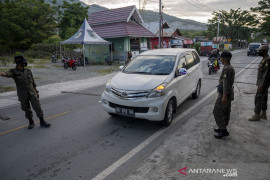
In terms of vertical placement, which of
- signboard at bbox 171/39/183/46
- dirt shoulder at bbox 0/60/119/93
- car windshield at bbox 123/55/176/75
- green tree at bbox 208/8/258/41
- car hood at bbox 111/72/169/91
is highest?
green tree at bbox 208/8/258/41

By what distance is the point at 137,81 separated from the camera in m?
5.14

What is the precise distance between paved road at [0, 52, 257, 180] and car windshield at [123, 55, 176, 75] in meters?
1.37

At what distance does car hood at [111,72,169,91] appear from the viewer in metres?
4.89

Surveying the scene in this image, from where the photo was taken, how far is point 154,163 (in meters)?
3.60

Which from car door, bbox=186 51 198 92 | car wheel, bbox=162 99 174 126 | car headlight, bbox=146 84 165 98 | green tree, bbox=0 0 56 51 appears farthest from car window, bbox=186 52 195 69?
green tree, bbox=0 0 56 51

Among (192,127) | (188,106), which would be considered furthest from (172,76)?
(188,106)

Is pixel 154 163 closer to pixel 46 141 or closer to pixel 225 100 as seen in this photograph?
pixel 225 100

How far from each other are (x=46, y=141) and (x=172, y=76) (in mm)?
3345

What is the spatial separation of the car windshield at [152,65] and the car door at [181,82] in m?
0.27

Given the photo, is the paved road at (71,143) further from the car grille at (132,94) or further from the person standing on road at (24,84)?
the car grille at (132,94)

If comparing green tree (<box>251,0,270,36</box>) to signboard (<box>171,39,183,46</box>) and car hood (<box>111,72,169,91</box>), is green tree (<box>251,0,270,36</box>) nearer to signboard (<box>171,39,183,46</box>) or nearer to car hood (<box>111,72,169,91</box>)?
signboard (<box>171,39,183,46</box>)

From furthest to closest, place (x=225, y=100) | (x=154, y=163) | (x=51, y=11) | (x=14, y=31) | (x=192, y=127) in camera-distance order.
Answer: (x=51, y=11) → (x=14, y=31) → (x=192, y=127) → (x=225, y=100) → (x=154, y=163)

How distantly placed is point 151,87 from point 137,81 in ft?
1.46

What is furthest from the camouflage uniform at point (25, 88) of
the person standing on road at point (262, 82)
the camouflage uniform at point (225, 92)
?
the person standing on road at point (262, 82)
